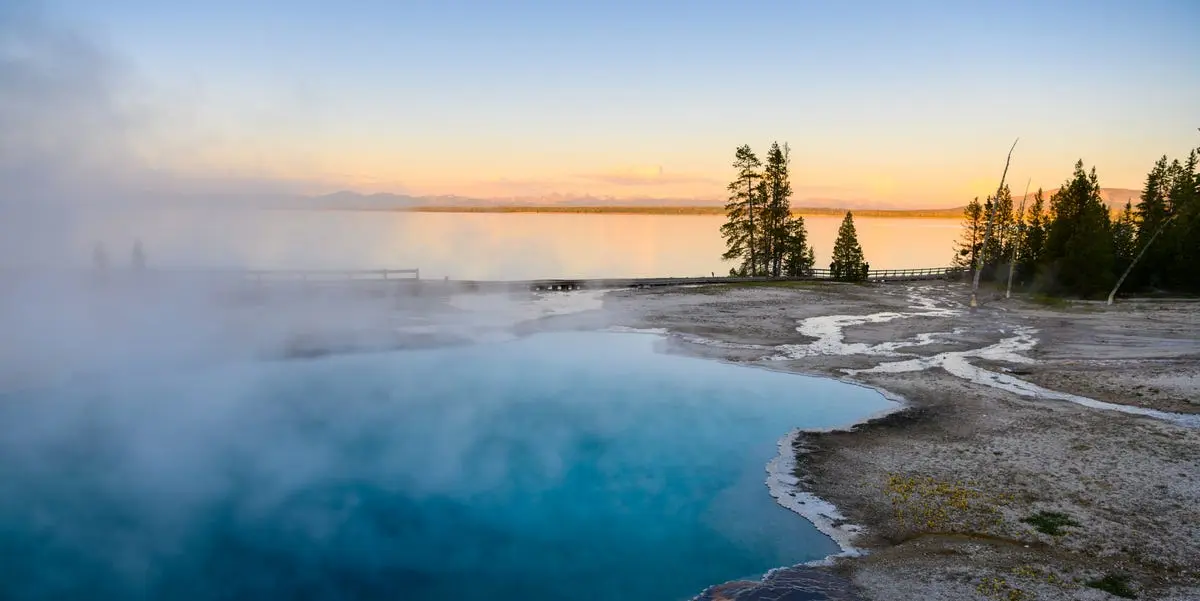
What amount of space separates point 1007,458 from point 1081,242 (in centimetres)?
3733

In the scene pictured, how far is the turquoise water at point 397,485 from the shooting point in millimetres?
10430

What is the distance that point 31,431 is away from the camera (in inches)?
637

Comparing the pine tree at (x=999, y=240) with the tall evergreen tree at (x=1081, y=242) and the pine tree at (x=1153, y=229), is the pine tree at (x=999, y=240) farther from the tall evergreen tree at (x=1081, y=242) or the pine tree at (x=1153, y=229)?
the pine tree at (x=1153, y=229)

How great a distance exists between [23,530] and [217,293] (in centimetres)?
2661

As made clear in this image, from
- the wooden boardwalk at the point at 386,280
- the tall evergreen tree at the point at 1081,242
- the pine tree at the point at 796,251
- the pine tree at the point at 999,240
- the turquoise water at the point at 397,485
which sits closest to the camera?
the turquoise water at the point at 397,485

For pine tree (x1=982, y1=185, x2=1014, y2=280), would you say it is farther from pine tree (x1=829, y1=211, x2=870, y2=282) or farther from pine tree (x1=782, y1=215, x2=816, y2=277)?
pine tree (x1=782, y1=215, x2=816, y2=277)

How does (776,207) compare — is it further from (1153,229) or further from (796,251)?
(1153,229)

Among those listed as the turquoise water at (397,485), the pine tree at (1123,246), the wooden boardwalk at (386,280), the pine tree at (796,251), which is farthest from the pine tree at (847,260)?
the turquoise water at (397,485)

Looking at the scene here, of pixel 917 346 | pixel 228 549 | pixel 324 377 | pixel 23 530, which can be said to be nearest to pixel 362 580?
pixel 228 549

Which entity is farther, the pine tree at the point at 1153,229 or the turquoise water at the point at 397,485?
the pine tree at the point at 1153,229

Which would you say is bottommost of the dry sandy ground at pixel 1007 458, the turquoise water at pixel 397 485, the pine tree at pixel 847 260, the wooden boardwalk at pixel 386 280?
the turquoise water at pixel 397 485

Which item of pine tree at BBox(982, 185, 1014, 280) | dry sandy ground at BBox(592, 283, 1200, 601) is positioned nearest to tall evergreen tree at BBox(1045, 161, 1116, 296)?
pine tree at BBox(982, 185, 1014, 280)

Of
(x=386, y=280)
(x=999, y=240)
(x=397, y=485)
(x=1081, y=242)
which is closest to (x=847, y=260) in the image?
→ (x=1081, y=242)

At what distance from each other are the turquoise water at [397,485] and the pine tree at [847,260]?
36518 mm
